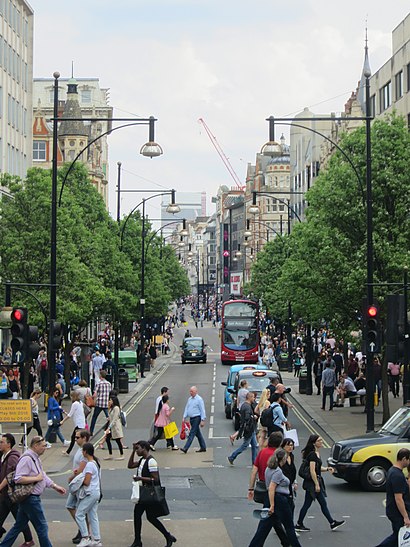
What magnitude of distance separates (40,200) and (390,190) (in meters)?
12.6

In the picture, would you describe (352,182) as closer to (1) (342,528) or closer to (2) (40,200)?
(2) (40,200)

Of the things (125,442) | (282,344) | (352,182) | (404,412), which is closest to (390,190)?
(352,182)

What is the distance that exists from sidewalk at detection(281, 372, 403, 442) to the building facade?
25.0 meters

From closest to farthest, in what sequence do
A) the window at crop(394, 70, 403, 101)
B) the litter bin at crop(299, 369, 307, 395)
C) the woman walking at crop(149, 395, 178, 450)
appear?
the woman walking at crop(149, 395, 178, 450) → the litter bin at crop(299, 369, 307, 395) → the window at crop(394, 70, 403, 101)

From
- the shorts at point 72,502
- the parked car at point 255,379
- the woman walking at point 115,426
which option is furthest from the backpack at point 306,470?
the parked car at point 255,379

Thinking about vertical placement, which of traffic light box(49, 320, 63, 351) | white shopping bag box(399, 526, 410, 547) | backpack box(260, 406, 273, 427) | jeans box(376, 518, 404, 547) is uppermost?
traffic light box(49, 320, 63, 351)

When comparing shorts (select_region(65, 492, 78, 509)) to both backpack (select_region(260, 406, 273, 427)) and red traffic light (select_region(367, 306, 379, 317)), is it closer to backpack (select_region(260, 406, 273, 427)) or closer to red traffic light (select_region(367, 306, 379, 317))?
backpack (select_region(260, 406, 273, 427))

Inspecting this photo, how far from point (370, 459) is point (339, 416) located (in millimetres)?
15450

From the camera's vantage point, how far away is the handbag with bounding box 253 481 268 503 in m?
15.3

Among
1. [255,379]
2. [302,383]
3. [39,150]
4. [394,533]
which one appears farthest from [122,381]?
[39,150]

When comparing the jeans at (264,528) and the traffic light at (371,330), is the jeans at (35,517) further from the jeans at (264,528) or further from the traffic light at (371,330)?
the traffic light at (371,330)

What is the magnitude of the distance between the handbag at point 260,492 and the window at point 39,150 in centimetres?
9579

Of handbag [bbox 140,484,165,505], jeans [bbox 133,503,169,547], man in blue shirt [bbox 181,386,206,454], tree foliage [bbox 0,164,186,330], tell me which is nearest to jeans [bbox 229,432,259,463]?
man in blue shirt [bbox 181,386,206,454]

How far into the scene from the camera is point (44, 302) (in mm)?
39031
